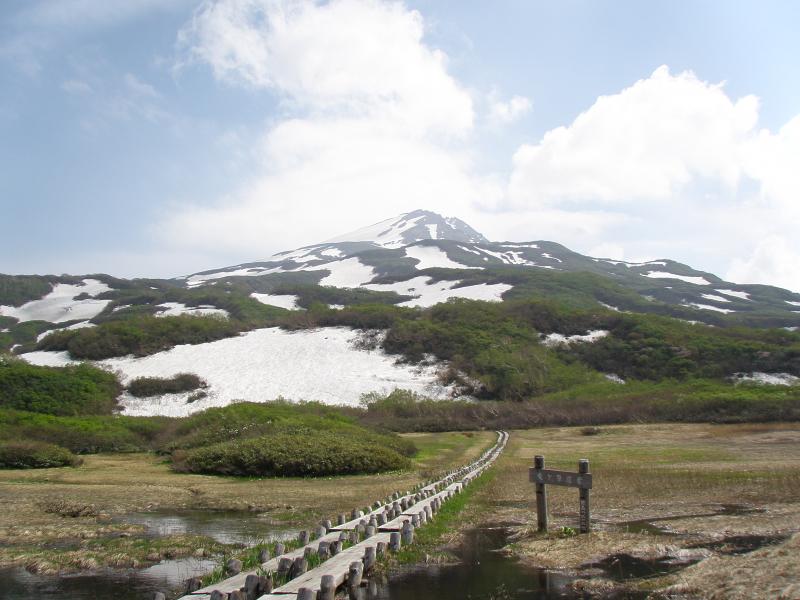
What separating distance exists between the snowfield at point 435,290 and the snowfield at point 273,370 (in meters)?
32.4

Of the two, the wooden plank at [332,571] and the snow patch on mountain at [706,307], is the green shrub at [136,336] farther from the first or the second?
the snow patch on mountain at [706,307]

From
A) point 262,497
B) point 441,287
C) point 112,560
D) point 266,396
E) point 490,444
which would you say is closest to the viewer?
point 112,560

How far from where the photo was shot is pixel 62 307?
10675 cm

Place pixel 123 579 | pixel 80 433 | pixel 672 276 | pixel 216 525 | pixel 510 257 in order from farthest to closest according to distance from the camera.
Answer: pixel 510 257 < pixel 672 276 < pixel 80 433 < pixel 216 525 < pixel 123 579

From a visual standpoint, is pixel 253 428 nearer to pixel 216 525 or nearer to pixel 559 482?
pixel 216 525

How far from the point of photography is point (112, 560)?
10.0 m

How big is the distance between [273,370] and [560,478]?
4350 centimetres

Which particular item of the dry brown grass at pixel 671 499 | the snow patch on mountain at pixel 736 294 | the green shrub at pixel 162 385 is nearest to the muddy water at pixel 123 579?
the dry brown grass at pixel 671 499

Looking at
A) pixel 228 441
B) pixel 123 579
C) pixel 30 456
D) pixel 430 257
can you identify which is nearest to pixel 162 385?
pixel 30 456

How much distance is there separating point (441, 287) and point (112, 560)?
3916 inches

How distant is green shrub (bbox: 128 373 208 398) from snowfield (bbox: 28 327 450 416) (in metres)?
0.81

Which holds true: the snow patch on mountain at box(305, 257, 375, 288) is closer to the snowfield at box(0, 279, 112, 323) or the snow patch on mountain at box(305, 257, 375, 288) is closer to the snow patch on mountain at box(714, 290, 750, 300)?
the snowfield at box(0, 279, 112, 323)

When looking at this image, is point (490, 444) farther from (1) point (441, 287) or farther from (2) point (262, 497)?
(1) point (441, 287)

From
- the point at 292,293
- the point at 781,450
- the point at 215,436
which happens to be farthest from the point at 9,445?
the point at 292,293
